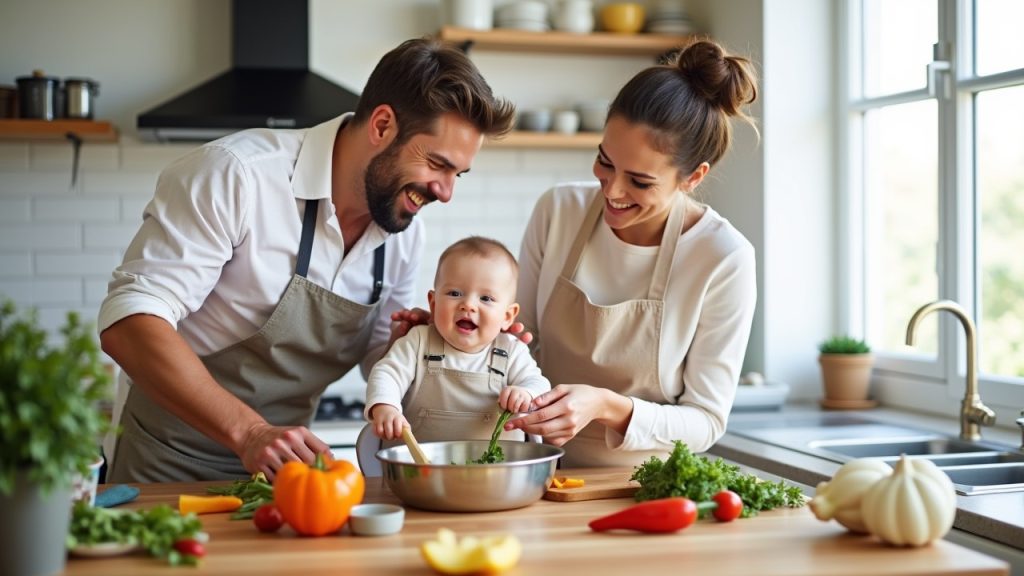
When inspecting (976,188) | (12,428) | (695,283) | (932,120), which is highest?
(932,120)

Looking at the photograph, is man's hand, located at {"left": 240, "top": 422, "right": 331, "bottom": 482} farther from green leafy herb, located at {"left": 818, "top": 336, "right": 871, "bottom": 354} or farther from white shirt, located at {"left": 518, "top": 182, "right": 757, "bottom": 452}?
green leafy herb, located at {"left": 818, "top": 336, "right": 871, "bottom": 354}

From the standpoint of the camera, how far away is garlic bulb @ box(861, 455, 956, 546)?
1.65 m

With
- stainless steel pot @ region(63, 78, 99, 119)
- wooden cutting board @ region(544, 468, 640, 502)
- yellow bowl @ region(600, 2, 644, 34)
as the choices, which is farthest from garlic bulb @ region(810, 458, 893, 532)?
stainless steel pot @ region(63, 78, 99, 119)

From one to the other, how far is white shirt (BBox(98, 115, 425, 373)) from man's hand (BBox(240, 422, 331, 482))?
375mm

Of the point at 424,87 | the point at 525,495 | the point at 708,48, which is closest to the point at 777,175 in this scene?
the point at 708,48

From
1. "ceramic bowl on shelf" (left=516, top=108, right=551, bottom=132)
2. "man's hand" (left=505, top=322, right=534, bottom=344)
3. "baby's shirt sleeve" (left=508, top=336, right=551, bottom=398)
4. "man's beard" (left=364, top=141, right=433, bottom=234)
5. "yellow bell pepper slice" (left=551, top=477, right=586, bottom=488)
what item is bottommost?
"yellow bell pepper slice" (left=551, top=477, right=586, bottom=488)

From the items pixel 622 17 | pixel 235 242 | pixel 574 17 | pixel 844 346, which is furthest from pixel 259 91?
pixel 844 346

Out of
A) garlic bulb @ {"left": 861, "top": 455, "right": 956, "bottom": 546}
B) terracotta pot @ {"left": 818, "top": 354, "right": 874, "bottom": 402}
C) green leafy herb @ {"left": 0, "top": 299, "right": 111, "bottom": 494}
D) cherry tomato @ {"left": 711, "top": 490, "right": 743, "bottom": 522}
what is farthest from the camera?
terracotta pot @ {"left": 818, "top": 354, "right": 874, "bottom": 402}

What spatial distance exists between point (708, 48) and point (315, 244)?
3.21 ft

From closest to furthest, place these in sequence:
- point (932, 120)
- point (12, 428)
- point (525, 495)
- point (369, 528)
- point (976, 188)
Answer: point (12, 428) → point (369, 528) → point (525, 495) → point (976, 188) → point (932, 120)

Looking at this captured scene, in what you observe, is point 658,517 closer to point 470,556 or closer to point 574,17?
point 470,556

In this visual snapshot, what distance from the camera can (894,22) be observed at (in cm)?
398

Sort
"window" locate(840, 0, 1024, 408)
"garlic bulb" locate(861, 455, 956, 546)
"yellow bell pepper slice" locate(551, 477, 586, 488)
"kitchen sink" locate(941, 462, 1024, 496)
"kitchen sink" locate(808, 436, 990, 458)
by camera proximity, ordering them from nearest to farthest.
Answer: "garlic bulb" locate(861, 455, 956, 546) → "yellow bell pepper slice" locate(551, 477, 586, 488) → "kitchen sink" locate(941, 462, 1024, 496) → "kitchen sink" locate(808, 436, 990, 458) → "window" locate(840, 0, 1024, 408)

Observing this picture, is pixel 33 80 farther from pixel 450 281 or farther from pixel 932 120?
pixel 932 120
